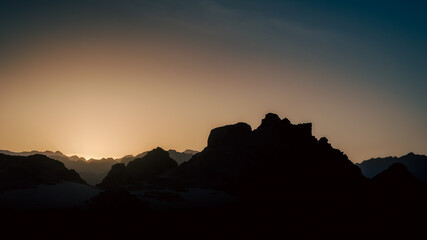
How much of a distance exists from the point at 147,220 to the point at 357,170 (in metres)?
105

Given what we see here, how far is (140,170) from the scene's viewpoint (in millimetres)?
147750

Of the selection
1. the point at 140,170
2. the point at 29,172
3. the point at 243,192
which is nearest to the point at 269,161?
the point at 243,192

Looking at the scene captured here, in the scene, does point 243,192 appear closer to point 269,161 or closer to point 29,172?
point 269,161

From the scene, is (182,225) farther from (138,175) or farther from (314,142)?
(314,142)

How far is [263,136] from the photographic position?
148m

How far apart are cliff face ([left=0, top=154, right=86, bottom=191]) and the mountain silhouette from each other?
25.7 m

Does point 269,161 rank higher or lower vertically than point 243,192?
higher

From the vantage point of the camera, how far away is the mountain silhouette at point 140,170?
14262 centimetres

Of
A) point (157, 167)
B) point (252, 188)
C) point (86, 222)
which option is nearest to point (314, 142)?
point (252, 188)

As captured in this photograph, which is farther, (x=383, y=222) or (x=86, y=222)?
(x=383, y=222)

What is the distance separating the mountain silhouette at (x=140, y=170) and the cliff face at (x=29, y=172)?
2565 centimetres

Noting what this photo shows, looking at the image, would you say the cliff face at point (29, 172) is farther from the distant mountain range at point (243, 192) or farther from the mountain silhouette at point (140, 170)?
the mountain silhouette at point (140, 170)

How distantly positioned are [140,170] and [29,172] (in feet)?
174

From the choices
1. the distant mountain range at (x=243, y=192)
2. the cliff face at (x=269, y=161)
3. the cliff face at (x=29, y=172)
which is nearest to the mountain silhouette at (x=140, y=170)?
the distant mountain range at (x=243, y=192)
